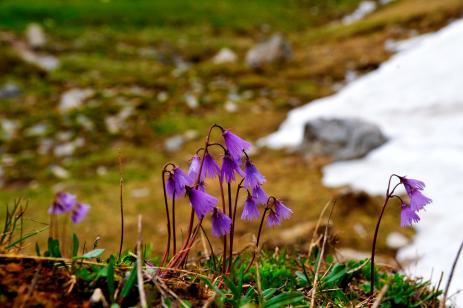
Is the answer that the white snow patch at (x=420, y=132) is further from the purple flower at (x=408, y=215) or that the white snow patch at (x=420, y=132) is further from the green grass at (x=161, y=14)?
the green grass at (x=161, y=14)

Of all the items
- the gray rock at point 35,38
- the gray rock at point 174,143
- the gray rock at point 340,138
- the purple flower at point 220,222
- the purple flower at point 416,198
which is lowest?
the purple flower at point 220,222

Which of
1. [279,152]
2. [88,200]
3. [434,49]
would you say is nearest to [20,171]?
[88,200]

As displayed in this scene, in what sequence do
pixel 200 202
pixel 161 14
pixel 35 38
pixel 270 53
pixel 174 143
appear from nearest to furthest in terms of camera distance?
pixel 200 202, pixel 174 143, pixel 270 53, pixel 35 38, pixel 161 14

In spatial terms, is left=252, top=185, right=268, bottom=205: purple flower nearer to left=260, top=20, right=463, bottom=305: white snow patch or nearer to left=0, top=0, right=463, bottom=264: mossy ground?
left=0, top=0, right=463, bottom=264: mossy ground

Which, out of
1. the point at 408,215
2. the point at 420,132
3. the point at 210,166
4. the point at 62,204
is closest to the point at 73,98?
the point at 420,132

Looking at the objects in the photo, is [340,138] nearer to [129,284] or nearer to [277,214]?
[277,214]

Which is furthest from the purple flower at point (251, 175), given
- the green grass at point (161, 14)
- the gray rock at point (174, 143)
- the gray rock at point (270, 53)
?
the green grass at point (161, 14)
